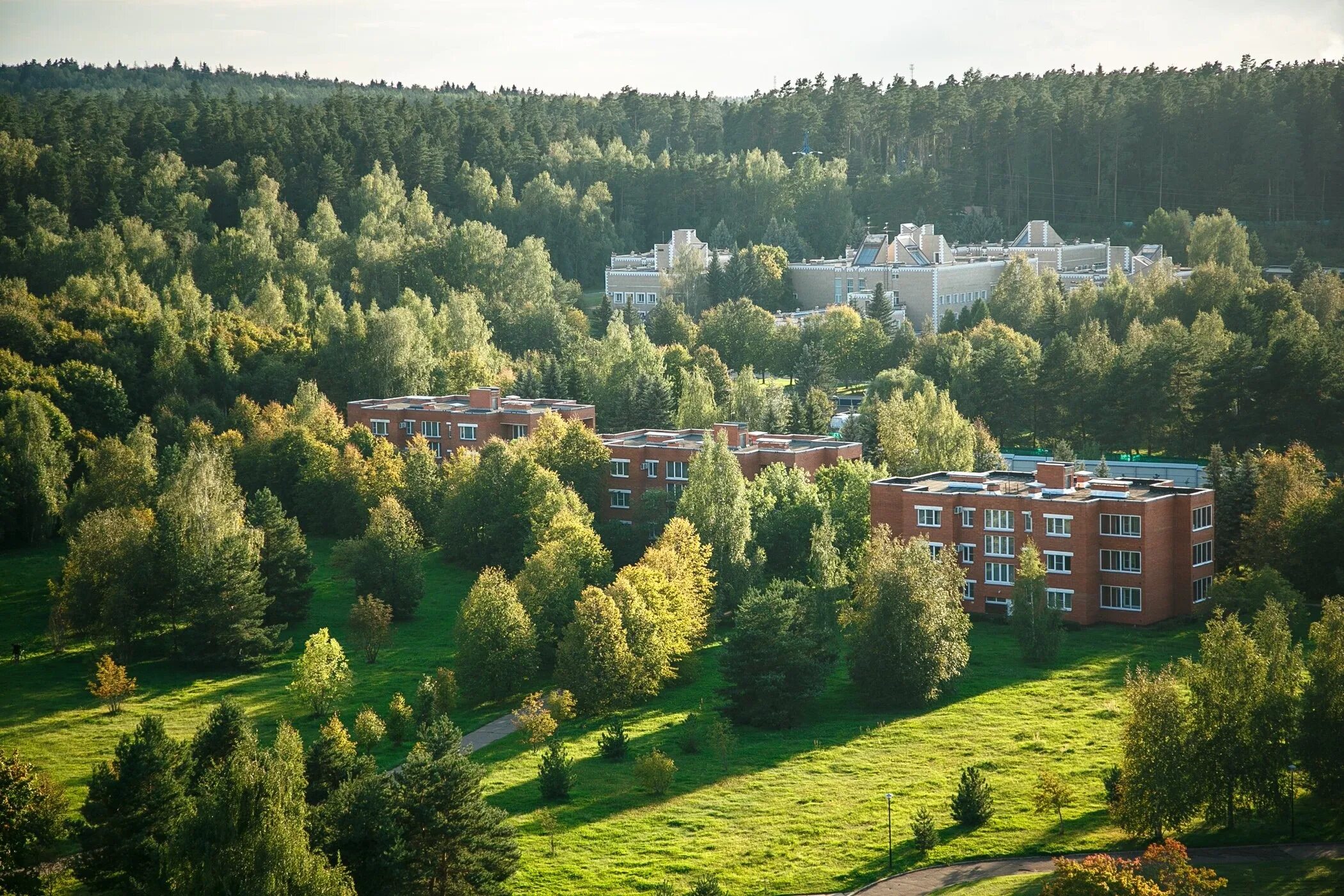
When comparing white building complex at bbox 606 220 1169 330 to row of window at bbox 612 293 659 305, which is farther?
row of window at bbox 612 293 659 305

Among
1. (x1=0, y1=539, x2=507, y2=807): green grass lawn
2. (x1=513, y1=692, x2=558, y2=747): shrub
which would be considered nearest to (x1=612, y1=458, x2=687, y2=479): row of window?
(x1=0, y1=539, x2=507, y2=807): green grass lawn

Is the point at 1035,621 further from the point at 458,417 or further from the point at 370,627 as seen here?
the point at 458,417

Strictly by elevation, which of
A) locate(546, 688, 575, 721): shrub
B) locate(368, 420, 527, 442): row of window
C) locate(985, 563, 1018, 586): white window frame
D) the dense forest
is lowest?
locate(546, 688, 575, 721): shrub

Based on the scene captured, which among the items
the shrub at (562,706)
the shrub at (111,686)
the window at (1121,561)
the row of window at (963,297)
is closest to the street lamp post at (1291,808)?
the window at (1121,561)

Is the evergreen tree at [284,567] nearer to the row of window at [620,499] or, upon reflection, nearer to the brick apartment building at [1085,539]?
the row of window at [620,499]

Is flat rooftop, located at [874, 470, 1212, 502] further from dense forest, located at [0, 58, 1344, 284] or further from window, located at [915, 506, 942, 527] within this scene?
dense forest, located at [0, 58, 1344, 284]

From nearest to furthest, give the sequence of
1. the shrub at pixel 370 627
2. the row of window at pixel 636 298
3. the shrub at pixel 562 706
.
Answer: the shrub at pixel 562 706 → the shrub at pixel 370 627 → the row of window at pixel 636 298

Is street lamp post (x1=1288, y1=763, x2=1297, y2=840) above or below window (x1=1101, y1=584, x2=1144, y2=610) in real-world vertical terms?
below
